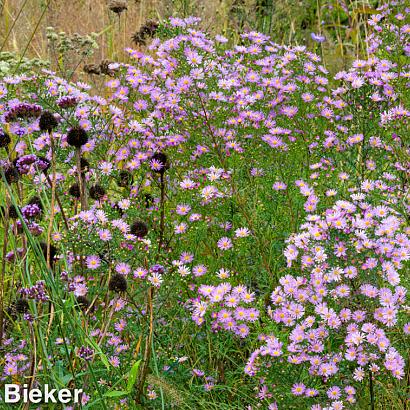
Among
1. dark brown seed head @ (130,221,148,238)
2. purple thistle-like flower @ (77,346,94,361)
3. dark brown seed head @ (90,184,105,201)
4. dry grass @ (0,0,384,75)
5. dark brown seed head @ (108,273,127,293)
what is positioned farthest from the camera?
dry grass @ (0,0,384,75)

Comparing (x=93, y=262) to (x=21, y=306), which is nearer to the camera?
(x=21, y=306)

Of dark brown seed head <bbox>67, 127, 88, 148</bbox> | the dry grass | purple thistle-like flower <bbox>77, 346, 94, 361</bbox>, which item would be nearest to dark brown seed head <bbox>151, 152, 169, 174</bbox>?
dark brown seed head <bbox>67, 127, 88, 148</bbox>

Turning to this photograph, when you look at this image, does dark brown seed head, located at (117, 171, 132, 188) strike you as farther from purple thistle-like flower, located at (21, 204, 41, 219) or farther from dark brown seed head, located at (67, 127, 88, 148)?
purple thistle-like flower, located at (21, 204, 41, 219)

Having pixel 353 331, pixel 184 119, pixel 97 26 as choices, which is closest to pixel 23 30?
pixel 97 26

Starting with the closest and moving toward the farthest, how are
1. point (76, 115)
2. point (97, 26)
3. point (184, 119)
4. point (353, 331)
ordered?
point (353, 331) < point (76, 115) < point (184, 119) < point (97, 26)

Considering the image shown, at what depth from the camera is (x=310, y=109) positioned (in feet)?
9.84

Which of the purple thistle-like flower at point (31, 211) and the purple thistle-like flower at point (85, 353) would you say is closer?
the purple thistle-like flower at point (85, 353)

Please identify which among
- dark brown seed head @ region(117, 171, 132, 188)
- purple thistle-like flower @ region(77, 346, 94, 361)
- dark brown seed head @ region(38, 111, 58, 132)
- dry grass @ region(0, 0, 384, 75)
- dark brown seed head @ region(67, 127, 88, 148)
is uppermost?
dry grass @ region(0, 0, 384, 75)

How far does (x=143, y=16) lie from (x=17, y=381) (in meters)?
4.41

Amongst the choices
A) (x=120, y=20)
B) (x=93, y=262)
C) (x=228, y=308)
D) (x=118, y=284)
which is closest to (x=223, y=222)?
(x=228, y=308)

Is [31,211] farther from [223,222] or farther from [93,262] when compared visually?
[223,222]

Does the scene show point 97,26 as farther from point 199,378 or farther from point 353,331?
point 353,331

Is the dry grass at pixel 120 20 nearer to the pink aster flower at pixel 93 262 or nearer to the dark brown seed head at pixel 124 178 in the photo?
the dark brown seed head at pixel 124 178

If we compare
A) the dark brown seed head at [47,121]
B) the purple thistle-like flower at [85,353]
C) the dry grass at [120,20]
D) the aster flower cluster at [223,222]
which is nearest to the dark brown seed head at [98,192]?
the aster flower cluster at [223,222]
